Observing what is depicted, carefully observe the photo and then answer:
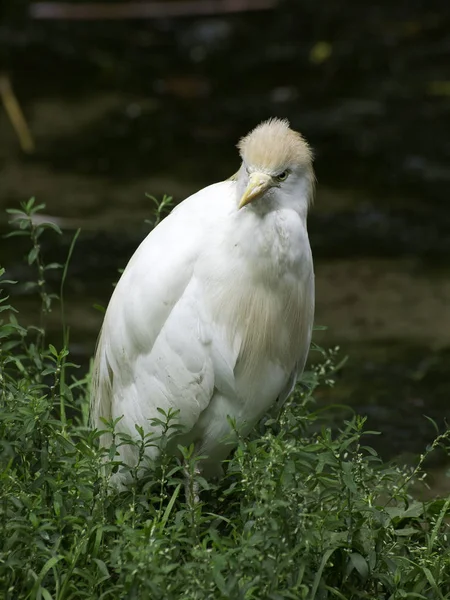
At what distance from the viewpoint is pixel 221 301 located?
3.31m

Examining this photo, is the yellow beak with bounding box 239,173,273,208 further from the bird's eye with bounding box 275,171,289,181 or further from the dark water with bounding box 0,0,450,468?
the dark water with bounding box 0,0,450,468

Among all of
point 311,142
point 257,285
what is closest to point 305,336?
point 257,285

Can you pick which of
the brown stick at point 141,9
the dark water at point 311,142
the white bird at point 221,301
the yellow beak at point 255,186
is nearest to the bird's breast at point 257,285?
the white bird at point 221,301

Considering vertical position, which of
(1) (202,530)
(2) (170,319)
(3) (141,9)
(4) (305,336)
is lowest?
(3) (141,9)

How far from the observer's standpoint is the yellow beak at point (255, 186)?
3098mm

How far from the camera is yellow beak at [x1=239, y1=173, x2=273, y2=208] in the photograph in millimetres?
3098

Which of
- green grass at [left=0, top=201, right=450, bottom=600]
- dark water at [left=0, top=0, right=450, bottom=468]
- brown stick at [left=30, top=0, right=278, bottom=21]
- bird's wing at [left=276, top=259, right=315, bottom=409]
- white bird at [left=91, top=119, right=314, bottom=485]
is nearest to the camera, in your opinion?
green grass at [left=0, top=201, right=450, bottom=600]

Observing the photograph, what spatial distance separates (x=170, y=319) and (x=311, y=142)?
434 cm

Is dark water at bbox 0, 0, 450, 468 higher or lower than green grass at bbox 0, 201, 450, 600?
lower

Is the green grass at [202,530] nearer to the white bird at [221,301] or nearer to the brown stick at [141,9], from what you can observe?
the white bird at [221,301]

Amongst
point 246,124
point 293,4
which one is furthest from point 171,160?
point 293,4

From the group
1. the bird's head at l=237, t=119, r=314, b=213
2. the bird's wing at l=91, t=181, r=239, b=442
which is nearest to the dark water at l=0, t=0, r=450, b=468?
the bird's wing at l=91, t=181, r=239, b=442

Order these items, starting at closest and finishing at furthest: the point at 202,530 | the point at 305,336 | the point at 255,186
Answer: the point at 255,186 < the point at 202,530 < the point at 305,336

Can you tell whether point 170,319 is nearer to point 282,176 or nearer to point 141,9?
point 282,176
